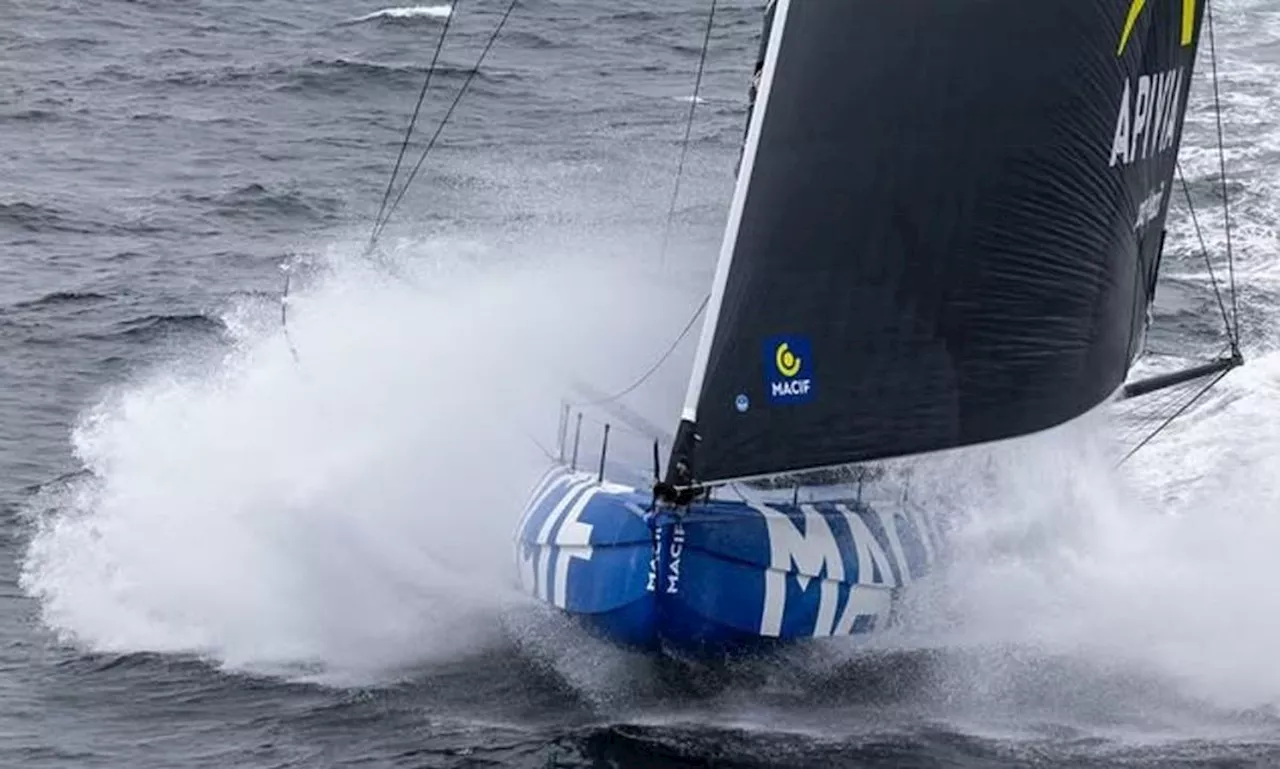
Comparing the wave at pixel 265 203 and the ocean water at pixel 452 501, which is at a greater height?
the wave at pixel 265 203

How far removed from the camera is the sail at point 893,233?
47.8 ft

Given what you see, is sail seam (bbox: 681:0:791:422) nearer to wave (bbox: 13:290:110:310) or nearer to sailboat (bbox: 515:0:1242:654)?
sailboat (bbox: 515:0:1242:654)

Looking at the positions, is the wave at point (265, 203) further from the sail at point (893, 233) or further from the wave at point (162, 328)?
the sail at point (893, 233)

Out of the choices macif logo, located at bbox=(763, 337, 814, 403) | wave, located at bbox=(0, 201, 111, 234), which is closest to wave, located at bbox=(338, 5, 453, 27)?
wave, located at bbox=(0, 201, 111, 234)

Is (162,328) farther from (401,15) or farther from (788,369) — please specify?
(401,15)

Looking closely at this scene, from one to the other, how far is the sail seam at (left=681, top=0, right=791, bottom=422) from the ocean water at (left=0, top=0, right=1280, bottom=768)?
2.16 meters

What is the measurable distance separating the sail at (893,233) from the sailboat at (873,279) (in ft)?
0.05

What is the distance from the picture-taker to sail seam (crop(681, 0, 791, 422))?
581 inches

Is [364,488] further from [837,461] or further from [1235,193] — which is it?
[1235,193]

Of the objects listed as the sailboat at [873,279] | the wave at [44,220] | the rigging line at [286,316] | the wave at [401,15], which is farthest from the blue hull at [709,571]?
the wave at [401,15]

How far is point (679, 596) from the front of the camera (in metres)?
15.4

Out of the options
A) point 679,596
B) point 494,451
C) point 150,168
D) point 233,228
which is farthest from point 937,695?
point 150,168

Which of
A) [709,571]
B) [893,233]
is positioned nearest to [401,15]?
[709,571]

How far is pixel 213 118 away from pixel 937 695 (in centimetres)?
1898
